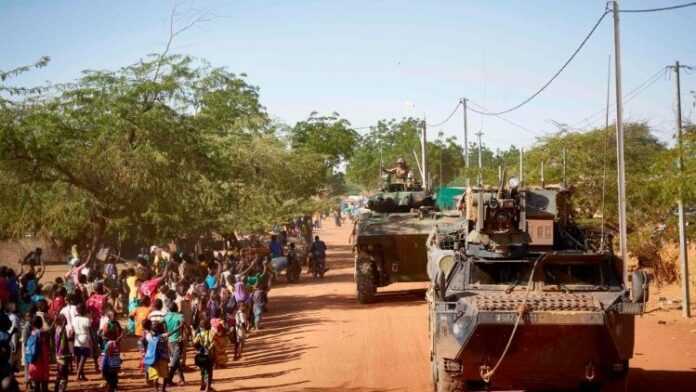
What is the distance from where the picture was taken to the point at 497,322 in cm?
930

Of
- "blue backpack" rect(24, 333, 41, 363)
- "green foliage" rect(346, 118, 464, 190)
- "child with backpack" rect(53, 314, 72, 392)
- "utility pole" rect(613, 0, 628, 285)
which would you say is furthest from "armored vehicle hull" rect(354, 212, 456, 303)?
"green foliage" rect(346, 118, 464, 190)

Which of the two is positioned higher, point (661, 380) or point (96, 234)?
point (96, 234)

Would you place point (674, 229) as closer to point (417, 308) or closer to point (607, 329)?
point (417, 308)

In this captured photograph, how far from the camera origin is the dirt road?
1220cm

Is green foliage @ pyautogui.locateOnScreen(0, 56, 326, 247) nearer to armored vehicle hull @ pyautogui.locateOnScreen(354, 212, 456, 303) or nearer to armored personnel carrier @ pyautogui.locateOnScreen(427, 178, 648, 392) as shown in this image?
armored vehicle hull @ pyautogui.locateOnScreen(354, 212, 456, 303)

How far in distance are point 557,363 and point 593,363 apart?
0.40m

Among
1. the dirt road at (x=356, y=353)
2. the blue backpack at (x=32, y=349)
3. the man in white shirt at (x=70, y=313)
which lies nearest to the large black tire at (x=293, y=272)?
the dirt road at (x=356, y=353)

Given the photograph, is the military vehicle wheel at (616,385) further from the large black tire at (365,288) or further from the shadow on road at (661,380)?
the large black tire at (365,288)

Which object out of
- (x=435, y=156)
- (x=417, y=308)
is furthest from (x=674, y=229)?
(x=435, y=156)

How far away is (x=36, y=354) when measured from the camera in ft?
37.0

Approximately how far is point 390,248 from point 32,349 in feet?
33.7

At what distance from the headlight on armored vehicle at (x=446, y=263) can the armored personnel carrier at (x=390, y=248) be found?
8.40 m

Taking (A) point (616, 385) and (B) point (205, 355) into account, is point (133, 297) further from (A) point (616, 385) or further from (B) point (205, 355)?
(A) point (616, 385)

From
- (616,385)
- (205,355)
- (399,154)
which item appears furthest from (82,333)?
(399,154)
